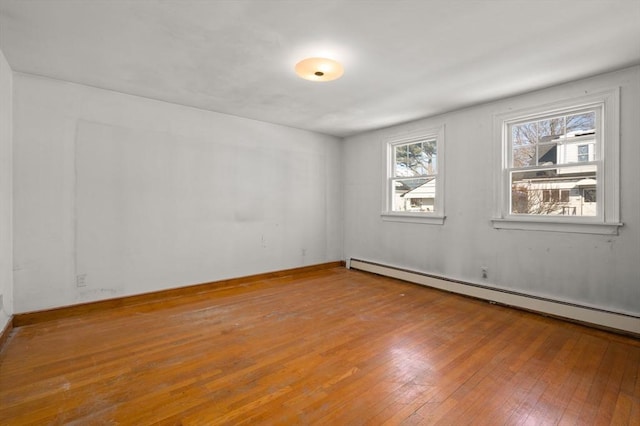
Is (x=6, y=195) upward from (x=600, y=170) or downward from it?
downward

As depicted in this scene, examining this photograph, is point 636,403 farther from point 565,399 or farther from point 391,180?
point 391,180

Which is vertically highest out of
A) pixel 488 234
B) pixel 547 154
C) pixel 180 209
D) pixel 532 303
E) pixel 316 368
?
pixel 547 154

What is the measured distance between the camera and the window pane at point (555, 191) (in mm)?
3215

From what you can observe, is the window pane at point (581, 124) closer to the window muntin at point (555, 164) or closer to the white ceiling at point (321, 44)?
the window muntin at point (555, 164)

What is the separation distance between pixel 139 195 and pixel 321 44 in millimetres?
2855

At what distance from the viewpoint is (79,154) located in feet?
11.1

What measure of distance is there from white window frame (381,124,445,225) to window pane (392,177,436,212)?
0.08 metres

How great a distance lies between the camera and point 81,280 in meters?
3.41

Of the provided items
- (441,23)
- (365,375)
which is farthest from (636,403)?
(441,23)

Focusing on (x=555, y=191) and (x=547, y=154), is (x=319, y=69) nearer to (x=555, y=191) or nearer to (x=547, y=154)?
(x=547, y=154)

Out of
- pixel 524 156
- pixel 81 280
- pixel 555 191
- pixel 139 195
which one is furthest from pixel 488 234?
pixel 81 280

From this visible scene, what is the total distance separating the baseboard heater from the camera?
2.91 metres

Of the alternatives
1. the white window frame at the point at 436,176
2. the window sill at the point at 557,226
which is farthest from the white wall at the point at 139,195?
the window sill at the point at 557,226

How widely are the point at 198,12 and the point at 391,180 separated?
3.89 metres
